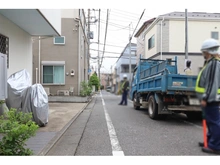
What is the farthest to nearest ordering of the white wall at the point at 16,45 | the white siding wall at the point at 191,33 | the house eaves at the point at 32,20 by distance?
the white wall at the point at 16,45, the house eaves at the point at 32,20, the white siding wall at the point at 191,33

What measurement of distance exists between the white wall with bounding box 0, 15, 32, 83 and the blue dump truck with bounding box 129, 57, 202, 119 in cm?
508

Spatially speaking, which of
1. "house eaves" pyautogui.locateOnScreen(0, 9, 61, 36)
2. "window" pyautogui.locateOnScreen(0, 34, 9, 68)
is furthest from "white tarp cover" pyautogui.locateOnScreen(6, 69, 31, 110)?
"house eaves" pyautogui.locateOnScreen(0, 9, 61, 36)

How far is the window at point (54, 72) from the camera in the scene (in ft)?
55.0

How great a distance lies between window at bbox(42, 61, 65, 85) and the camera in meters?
16.8

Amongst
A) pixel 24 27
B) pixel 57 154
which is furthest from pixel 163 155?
pixel 24 27

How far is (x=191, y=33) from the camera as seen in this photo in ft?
6.36

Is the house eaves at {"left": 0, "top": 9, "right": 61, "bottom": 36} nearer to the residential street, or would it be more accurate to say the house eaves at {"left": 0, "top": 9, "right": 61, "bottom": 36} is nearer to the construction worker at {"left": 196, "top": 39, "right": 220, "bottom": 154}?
the residential street

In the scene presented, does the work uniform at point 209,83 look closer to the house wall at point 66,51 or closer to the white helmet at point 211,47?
the white helmet at point 211,47

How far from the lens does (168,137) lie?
529 centimetres

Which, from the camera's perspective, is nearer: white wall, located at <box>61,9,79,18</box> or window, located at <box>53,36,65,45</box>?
white wall, located at <box>61,9,79,18</box>

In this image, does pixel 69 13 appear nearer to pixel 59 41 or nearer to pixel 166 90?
pixel 59 41

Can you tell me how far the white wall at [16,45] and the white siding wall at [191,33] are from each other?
280 inches

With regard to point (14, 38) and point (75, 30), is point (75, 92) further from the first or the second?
point (14, 38)

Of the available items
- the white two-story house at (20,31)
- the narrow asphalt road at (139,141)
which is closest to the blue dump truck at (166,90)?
the narrow asphalt road at (139,141)
